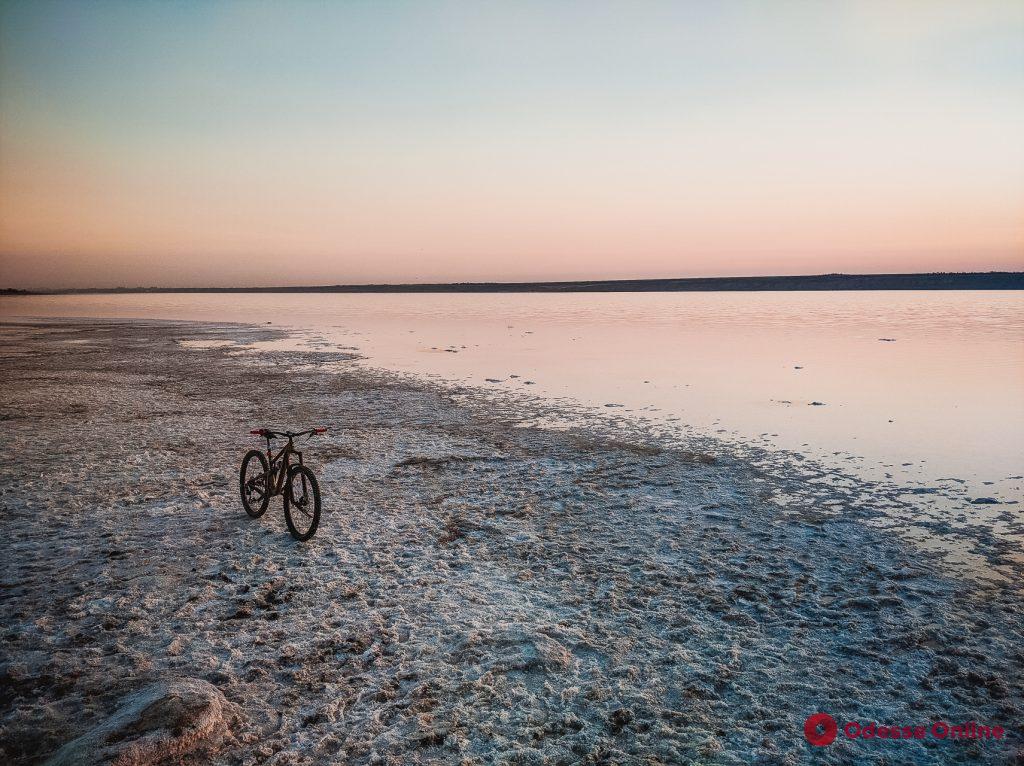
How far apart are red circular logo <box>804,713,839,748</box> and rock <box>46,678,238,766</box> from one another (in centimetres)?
456

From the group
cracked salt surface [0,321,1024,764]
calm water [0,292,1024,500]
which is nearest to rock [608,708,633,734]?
cracked salt surface [0,321,1024,764]

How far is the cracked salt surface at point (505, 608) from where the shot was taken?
4.77 m

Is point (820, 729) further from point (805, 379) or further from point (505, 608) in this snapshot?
point (805, 379)

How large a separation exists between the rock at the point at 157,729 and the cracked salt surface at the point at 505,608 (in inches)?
5.8

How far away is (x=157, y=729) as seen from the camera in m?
4.64

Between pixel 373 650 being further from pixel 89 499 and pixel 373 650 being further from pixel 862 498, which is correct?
pixel 862 498

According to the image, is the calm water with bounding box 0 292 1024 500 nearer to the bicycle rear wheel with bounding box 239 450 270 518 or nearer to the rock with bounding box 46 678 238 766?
the bicycle rear wheel with bounding box 239 450 270 518

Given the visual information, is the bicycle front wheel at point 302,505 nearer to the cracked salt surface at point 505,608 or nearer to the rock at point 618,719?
the cracked salt surface at point 505,608

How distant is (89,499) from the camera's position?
9859 mm


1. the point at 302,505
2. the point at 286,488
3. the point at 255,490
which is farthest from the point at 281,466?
the point at 255,490

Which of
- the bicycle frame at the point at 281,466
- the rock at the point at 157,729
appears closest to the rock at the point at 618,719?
the rock at the point at 157,729

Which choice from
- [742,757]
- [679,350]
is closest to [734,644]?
[742,757]

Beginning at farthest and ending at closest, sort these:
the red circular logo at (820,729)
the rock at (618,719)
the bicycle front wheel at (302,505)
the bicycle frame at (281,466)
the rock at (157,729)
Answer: the bicycle frame at (281,466)
the bicycle front wheel at (302,505)
the rock at (618,719)
the red circular logo at (820,729)
the rock at (157,729)

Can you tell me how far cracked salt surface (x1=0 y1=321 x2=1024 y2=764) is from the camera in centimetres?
477
